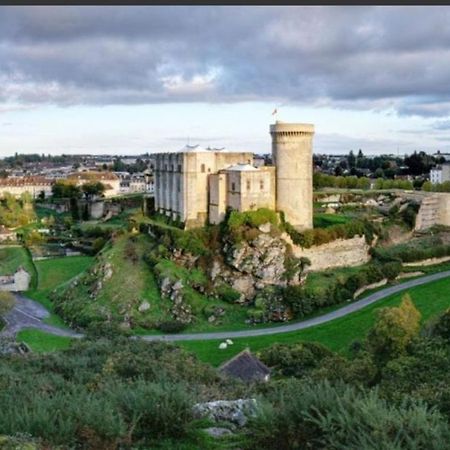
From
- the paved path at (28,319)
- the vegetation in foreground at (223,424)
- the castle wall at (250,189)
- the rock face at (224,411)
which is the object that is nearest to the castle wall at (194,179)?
the castle wall at (250,189)

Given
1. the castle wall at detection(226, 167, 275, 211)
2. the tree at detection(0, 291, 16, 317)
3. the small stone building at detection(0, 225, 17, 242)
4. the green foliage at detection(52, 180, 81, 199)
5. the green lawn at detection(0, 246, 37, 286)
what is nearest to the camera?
the tree at detection(0, 291, 16, 317)

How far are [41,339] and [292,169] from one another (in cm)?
1296

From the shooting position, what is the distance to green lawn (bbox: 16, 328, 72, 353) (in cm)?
2384

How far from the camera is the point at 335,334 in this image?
24359mm

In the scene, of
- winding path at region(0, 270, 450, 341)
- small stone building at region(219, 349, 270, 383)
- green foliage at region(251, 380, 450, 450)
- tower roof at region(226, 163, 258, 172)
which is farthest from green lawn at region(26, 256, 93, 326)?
green foliage at region(251, 380, 450, 450)

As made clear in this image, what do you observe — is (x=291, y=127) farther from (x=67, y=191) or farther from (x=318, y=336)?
(x=67, y=191)

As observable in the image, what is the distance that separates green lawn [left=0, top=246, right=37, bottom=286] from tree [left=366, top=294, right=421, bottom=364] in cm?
2314

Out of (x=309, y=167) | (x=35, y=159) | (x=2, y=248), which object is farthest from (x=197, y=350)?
(x=35, y=159)

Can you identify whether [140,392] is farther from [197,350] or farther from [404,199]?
[404,199]

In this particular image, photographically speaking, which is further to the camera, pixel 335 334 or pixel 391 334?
pixel 335 334

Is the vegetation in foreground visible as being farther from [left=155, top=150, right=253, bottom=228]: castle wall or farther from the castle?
[left=155, top=150, right=253, bottom=228]: castle wall

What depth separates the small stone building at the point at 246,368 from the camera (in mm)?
17562

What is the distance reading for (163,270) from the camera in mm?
28500

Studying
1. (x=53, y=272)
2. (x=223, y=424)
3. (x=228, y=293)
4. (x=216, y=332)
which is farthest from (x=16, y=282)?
(x=223, y=424)
